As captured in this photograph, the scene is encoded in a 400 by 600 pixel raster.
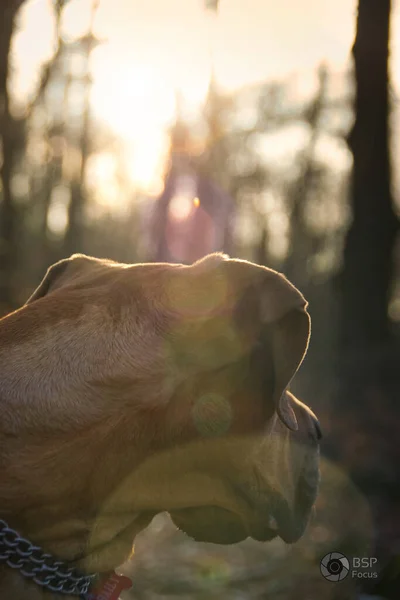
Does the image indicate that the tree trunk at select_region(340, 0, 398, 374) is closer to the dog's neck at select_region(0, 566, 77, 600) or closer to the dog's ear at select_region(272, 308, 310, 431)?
the dog's ear at select_region(272, 308, 310, 431)

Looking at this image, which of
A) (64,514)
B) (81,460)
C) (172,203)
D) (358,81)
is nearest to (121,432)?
(81,460)

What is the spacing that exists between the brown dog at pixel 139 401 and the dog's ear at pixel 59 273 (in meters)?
0.41

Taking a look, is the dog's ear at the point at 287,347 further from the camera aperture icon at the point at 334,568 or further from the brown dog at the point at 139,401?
the camera aperture icon at the point at 334,568

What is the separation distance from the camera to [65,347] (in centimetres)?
213

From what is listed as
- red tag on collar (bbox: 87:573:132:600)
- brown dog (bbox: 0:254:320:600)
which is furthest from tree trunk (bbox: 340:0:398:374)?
red tag on collar (bbox: 87:573:132:600)

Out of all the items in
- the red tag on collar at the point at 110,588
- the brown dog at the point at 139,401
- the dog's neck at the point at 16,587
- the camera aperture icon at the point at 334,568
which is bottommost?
the camera aperture icon at the point at 334,568

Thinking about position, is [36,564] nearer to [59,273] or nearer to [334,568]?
[59,273]

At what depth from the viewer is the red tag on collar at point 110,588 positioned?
86.7 inches

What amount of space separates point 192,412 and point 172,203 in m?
19.5

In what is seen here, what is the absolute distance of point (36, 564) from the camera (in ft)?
6.59

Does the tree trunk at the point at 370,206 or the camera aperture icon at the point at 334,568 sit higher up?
the tree trunk at the point at 370,206

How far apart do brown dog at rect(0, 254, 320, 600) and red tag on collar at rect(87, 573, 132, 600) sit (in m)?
0.04

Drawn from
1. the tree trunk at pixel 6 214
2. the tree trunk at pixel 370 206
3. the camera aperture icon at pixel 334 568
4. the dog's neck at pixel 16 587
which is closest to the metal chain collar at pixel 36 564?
the dog's neck at pixel 16 587

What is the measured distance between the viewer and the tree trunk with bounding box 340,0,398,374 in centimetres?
909
